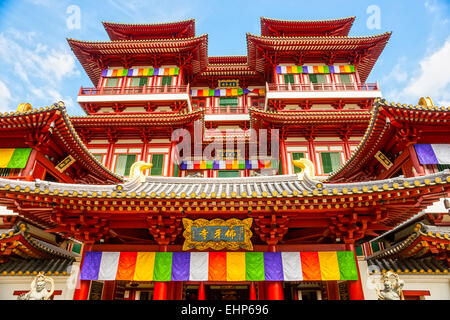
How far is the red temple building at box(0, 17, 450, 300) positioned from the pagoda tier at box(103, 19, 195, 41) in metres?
0.15

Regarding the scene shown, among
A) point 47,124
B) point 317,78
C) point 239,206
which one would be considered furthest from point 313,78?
point 47,124

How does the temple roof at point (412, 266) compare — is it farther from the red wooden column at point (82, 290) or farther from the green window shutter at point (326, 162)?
the red wooden column at point (82, 290)

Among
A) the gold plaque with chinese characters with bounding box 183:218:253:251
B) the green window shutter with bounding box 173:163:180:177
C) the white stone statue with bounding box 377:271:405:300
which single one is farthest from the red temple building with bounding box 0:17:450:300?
the white stone statue with bounding box 377:271:405:300

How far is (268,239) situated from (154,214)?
12.9 feet

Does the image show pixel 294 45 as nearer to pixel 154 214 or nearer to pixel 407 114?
pixel 407 114

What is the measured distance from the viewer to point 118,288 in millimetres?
12039

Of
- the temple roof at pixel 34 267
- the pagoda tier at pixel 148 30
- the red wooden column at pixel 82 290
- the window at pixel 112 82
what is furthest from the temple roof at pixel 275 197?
the pagoda tier at pixel 148 30

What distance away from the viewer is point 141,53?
2431 centimetres

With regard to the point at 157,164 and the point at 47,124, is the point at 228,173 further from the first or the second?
the point at 47,124

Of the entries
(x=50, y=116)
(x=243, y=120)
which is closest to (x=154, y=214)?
(x=50, y=116)

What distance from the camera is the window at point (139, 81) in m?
24.0

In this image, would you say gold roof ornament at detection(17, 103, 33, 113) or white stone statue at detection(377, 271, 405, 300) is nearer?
white stone statue at detection(377, 271, 405, 300)

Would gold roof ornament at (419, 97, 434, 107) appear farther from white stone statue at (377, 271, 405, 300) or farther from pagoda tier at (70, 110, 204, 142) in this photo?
pagoda tier at (70, 110, 204, 142)

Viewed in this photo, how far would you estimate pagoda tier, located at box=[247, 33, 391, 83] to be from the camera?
2306 centimetres
